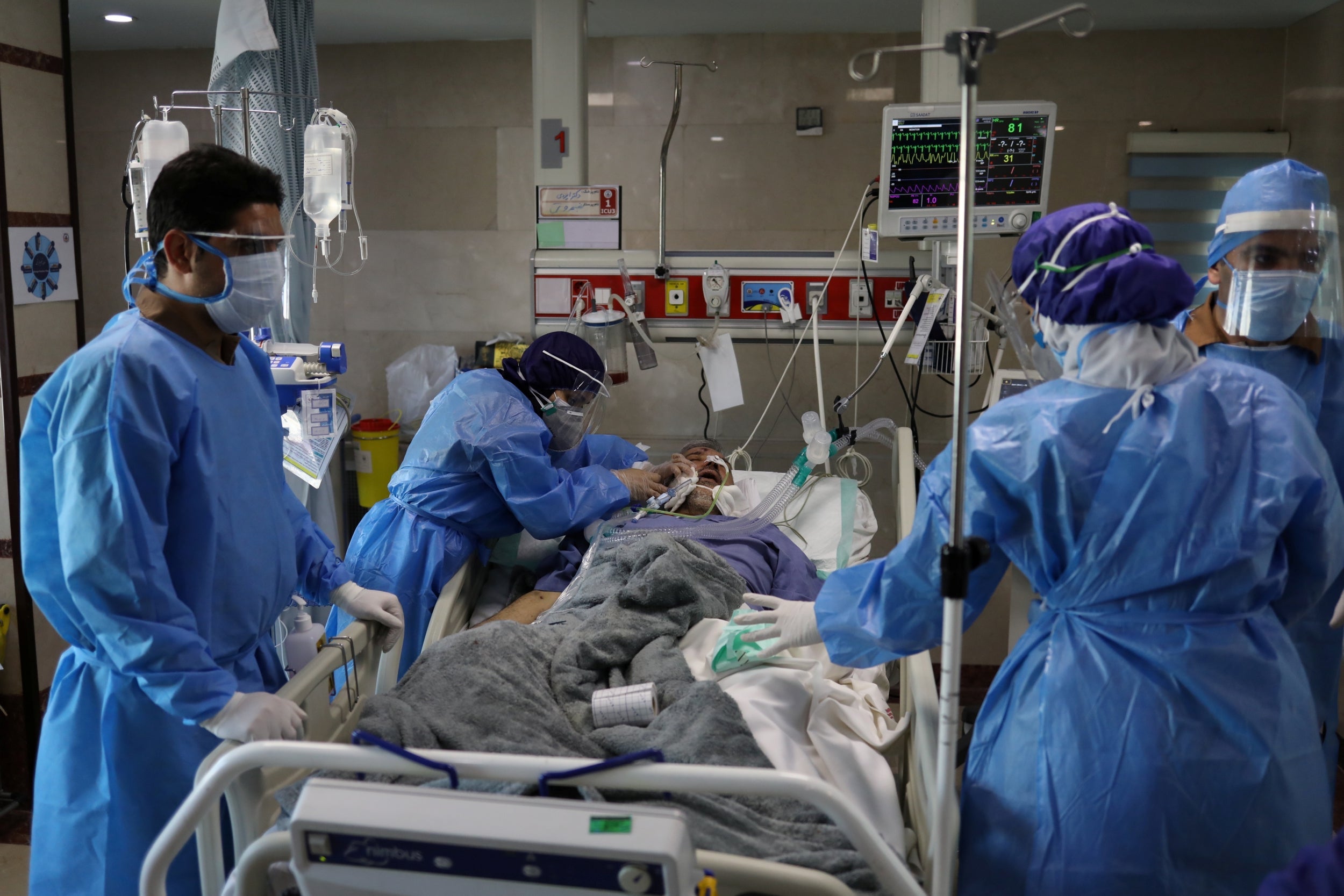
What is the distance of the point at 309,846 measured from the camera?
3.85 ft

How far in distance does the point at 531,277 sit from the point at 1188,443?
2667 millimetres

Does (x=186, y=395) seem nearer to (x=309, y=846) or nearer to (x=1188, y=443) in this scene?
(x=309, y=846)

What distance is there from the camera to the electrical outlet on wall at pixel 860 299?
3.61m

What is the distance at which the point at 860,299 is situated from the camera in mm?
3621

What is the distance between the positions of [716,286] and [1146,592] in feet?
7.79

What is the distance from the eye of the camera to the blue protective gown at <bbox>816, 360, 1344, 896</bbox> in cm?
138

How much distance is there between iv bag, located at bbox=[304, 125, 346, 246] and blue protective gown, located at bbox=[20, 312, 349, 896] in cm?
120

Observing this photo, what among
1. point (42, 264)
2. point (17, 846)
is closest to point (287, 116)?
point (42, 264)

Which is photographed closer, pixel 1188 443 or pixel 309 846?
pixel 309 846

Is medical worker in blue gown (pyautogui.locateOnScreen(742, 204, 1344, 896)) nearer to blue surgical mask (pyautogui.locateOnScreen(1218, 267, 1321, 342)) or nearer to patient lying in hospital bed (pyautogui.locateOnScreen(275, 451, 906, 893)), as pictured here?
patient lying in hospital bed (pyautogui.locateOnScreen(275, 451, 906, 893))

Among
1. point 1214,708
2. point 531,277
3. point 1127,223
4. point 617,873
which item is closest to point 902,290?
point 531,277

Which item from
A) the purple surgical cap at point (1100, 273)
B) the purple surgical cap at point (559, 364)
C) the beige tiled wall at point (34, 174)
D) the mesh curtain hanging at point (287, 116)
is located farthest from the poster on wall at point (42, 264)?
the purple surgical cap at point (1100, 273)

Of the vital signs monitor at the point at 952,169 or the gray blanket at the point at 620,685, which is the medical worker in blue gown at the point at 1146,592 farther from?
the vital signs monitor at the point at 952,169

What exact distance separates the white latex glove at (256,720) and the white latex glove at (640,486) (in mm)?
1580
